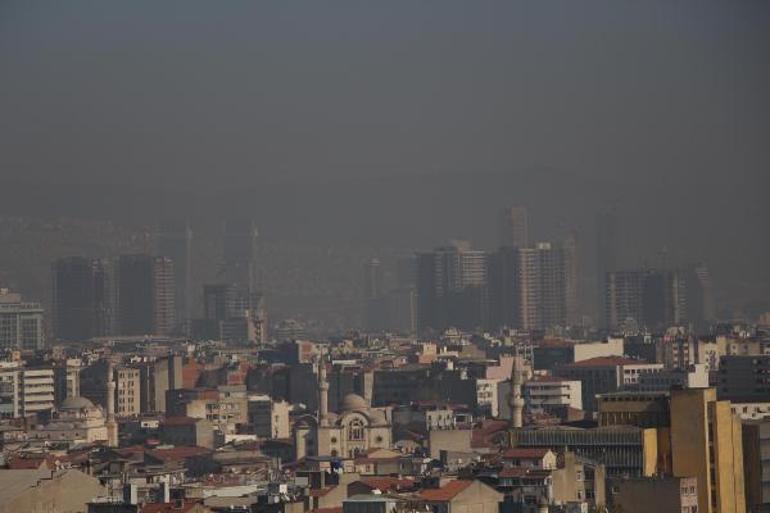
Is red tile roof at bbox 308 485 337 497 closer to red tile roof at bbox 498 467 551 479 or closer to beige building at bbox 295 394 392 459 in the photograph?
red tile roof at bbox 498 467 551 479

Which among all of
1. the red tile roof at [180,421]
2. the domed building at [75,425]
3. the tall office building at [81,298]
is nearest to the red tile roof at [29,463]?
the domed building at [75,425]

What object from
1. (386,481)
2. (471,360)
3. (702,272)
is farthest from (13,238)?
(386,481)

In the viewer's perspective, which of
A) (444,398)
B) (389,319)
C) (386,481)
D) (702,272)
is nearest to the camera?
(386,481)

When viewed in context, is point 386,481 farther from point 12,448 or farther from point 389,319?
point 389,319

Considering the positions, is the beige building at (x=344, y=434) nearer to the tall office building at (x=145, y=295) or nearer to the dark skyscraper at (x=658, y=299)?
the dark skyscraper at (x=658, y=299)

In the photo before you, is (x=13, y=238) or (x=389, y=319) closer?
(x=13, y=238)

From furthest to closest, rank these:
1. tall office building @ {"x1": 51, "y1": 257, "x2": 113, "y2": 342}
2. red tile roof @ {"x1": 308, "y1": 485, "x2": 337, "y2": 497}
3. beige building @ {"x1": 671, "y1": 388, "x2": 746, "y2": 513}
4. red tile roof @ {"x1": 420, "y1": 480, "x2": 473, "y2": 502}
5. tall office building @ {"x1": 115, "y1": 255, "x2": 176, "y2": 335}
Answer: tall office building @ {"x1": 115, "y1": 255, "x2": 176, "y2": 335} → tall office building @ {"x1": 51, "y1": 257, "x2": 113, "y2": 342} → red tile roof @ {"x1": 308, "y1": 485, "x2": 337, "y2": 497} → beige building @ {"x1": 671, "y1": 388, "x2": 746, "y2": 513} → red tile roof @ {"x1": 420, "y1": 480, "x2": 473, "y2": 502}

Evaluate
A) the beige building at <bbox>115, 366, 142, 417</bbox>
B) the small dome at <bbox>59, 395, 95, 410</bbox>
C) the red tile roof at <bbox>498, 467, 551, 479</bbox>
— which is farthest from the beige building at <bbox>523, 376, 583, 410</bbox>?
the red tile roof at <bbox>498, 467, 551, 479</bbox>
